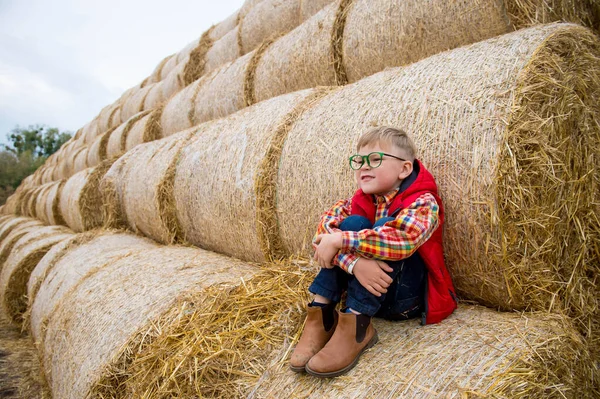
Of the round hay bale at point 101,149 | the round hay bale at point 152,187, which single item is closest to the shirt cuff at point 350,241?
the round hay bale at point 152,187

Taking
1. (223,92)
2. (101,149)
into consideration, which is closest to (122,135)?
(101,149)

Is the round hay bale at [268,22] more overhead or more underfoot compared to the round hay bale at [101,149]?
more overhead

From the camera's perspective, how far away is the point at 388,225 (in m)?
1.50

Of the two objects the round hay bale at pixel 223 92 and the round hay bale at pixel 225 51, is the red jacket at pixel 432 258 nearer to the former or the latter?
the round hay bale at pixel 223 92

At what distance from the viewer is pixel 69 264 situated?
11.9ft

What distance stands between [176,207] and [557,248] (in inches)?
109

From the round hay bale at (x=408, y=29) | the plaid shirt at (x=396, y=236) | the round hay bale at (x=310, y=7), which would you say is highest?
the round hay bale at (x=310, y=7)

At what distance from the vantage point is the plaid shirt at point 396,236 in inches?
57.4

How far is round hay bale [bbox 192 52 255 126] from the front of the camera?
4375 millimetres

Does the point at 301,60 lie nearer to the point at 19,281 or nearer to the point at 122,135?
the point at 19,281

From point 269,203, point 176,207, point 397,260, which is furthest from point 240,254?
point 397,260

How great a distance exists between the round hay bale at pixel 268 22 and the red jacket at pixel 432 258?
127 inches

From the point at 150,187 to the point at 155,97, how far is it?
4.40 m

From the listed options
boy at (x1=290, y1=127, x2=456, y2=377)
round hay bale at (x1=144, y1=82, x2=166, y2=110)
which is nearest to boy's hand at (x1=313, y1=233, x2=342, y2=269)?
boy at (x1=290, y1=127, x2=456, y2=377)
